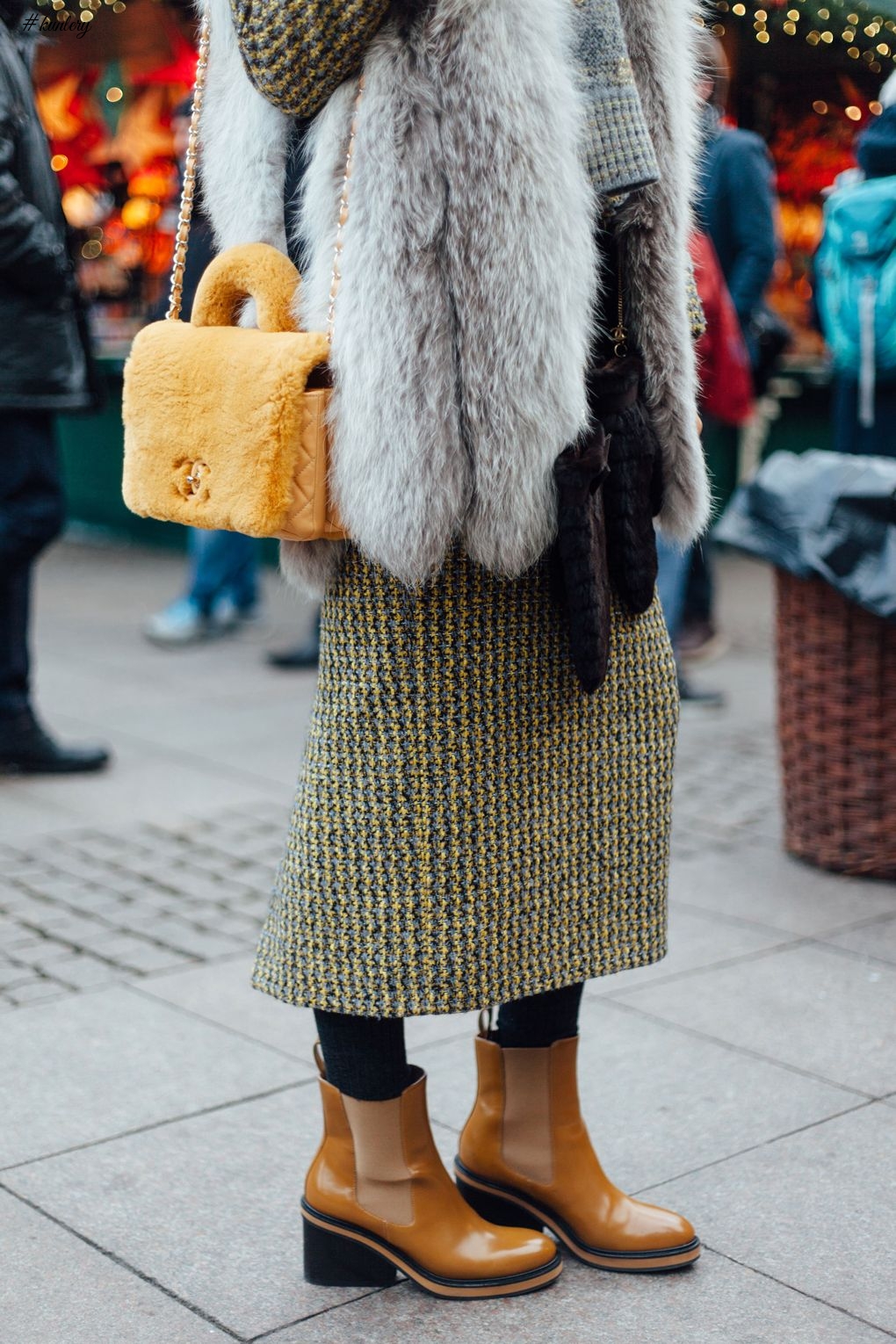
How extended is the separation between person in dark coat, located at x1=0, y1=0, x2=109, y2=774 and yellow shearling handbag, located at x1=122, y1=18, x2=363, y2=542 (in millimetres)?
2550

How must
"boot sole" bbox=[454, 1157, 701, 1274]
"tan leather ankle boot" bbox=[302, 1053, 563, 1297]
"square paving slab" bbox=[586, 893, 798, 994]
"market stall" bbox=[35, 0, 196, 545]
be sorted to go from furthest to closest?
"market stall" bbox=[35, 0, 196, 545]
"square paving slab" bbox=[586, 893, 798, 994]
"boot sole" bbox=[454, 1157, 701, 1274]
"tan leather ankle boot" bbox=[302, 1053, 563, 1297]

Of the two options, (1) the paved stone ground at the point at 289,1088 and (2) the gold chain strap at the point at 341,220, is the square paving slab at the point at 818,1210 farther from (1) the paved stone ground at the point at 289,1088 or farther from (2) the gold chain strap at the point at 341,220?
(2) the gold chain strap at the point at 341,220

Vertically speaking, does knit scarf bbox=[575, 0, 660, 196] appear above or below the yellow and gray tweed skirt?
above

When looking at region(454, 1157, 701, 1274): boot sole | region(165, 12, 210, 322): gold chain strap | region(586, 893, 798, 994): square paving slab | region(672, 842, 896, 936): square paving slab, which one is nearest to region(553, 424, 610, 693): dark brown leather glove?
region(165, 12, 210, 322): gold chain strap

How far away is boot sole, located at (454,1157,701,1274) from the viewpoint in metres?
2.43

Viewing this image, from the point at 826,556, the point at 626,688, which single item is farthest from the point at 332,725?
the point at 826,556

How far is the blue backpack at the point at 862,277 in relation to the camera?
15.5 ft

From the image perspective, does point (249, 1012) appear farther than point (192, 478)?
Yes

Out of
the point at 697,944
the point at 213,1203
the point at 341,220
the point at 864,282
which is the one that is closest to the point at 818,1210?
the point at 213,1203

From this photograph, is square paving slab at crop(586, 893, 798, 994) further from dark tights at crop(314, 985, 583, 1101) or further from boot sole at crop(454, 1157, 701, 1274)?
dark tights at crop(314, 985, 583, 1101)

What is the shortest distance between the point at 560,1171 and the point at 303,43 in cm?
164

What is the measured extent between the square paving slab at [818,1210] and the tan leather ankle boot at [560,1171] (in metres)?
0.15

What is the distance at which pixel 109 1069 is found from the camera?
3.17 meters

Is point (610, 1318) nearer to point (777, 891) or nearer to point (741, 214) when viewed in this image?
point (777, 891)
